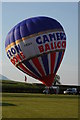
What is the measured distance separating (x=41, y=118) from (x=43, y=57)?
24244 millimetres

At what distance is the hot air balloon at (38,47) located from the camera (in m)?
44.2

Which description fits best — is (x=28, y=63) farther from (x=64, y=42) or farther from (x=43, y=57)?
(x=64, y=42)

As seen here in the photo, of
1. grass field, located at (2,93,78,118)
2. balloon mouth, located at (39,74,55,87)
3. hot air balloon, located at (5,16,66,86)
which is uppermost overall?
hot air balloon, located at (5,16,66,86)

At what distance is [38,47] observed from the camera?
44.5m

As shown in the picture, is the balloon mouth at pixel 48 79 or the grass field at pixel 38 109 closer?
the grass field at pixel 38 109

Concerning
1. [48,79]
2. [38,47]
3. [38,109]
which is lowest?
[38,109]

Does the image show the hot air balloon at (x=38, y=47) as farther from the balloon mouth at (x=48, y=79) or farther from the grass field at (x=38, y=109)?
the grass field at (x=38, y=109)

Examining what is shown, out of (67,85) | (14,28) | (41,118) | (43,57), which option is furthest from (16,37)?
(67,85)

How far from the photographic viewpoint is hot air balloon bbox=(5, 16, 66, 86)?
44219mm

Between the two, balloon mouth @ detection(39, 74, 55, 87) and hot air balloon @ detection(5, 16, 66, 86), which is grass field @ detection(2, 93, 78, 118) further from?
hot air balloon @ detection(5, 16, 66, 86)

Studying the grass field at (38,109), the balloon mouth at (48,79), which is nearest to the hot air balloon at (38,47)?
the balloon mouth at (48,79)

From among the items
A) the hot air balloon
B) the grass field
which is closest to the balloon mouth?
the hot air balloon

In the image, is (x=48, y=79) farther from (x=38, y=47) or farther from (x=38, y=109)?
(x=38, y=109)

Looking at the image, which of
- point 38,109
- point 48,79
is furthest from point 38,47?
point 38,109
